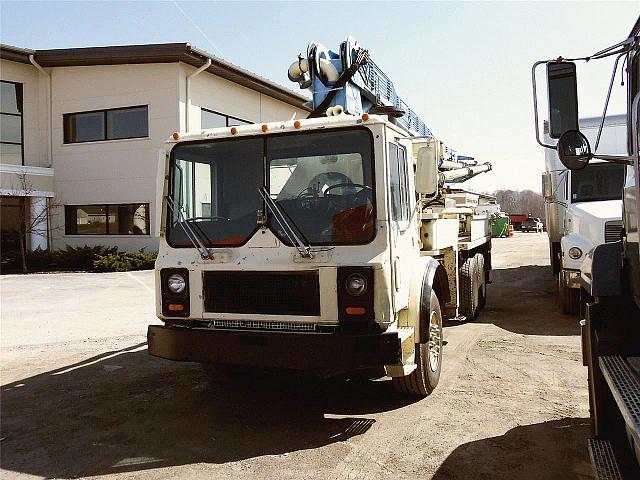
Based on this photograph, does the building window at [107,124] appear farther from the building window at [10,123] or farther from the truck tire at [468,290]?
the truck tire at [468,290]

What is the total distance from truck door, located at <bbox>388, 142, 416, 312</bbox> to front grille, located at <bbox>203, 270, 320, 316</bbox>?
68 cm

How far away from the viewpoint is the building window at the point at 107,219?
18625mm

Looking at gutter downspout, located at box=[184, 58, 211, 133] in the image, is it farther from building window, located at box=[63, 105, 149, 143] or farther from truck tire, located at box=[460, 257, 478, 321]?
truck tire, located at box=[460, 257, 478, 321]

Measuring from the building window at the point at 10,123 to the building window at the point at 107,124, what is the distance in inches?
64.8

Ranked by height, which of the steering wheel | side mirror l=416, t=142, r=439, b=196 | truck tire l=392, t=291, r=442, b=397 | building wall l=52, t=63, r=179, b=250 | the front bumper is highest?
building wall l=52, t=63, r=179, b=250

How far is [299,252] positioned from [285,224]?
0.95 feet

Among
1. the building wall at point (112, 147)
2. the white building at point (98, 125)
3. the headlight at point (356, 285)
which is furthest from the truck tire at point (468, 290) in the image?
the building wall at point (112, 147)

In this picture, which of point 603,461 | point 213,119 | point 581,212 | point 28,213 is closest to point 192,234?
point 603,461

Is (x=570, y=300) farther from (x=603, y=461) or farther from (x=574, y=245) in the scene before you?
(x=603, y=461)

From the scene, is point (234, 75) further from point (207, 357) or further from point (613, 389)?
point (613, 389)

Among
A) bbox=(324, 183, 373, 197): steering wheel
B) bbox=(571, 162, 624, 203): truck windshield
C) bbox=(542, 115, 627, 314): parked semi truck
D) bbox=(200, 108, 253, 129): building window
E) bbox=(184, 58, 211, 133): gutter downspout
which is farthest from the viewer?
bbox=(200, 108, 253, 129): building window

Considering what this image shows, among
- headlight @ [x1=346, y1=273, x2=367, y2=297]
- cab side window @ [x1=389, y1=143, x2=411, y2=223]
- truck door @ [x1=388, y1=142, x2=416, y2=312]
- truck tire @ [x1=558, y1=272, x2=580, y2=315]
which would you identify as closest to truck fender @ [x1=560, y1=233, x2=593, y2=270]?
truck tire @ [x1=558, y1=272, x2=580, y2=315]

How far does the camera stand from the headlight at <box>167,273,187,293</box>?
15.5ft

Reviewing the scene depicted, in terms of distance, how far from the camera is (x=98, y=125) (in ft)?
62.8
